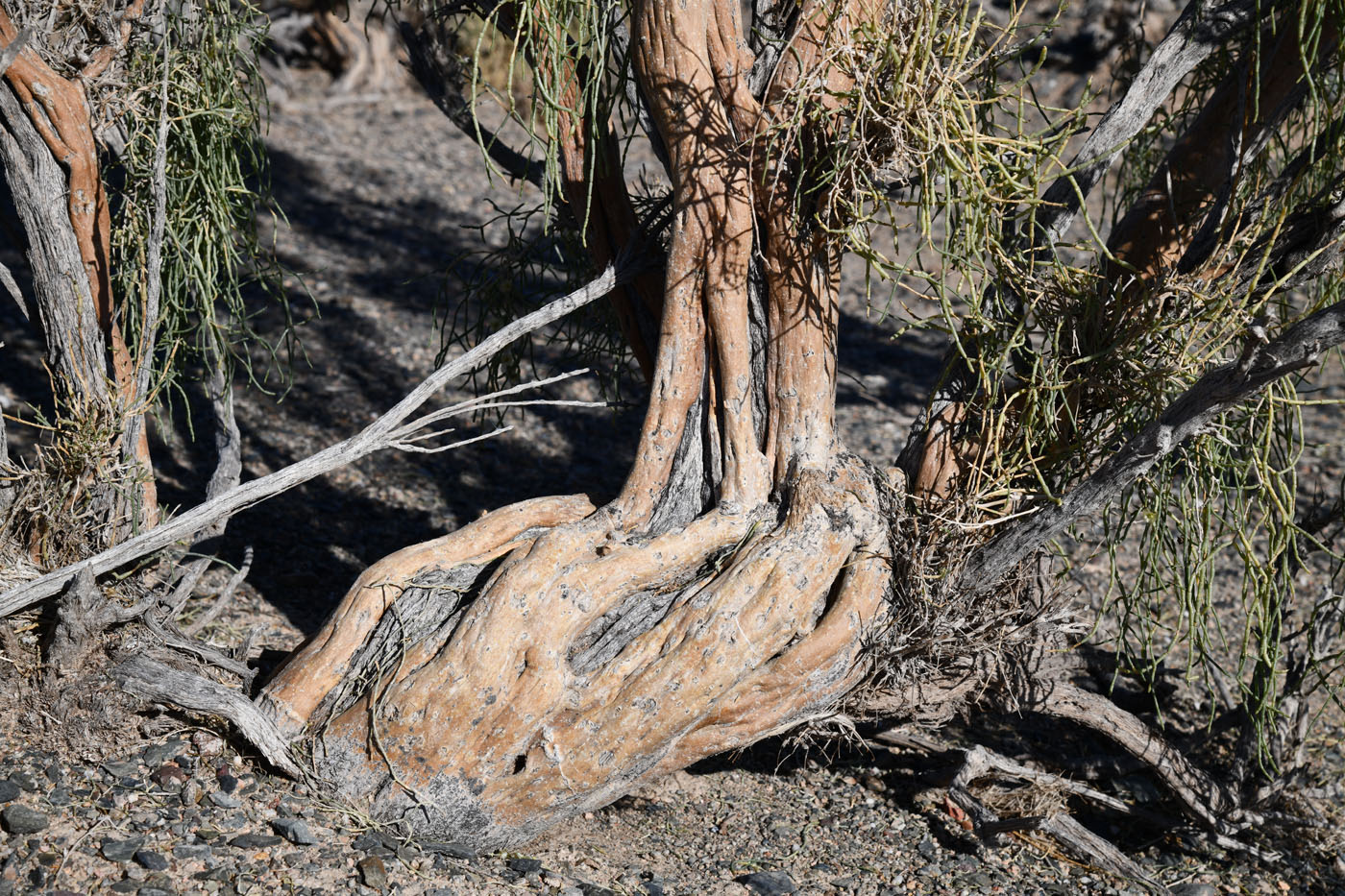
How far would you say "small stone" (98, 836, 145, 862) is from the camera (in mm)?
2432

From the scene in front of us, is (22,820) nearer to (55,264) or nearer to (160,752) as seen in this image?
(160,752)

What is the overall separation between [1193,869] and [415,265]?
20.1 feet

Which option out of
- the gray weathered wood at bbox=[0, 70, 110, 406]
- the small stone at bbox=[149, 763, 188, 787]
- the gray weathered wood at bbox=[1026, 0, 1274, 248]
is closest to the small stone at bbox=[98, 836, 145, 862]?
the small stone at bbox=[149, 763, 188, 787]

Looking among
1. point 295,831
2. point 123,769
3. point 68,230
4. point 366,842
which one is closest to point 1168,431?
point 366,842

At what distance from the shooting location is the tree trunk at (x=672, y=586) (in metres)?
2.79

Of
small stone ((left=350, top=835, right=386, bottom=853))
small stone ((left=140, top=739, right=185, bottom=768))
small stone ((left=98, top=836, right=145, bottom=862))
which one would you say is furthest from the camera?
small stone ((left=140, top=739, right=185, bottom=768))

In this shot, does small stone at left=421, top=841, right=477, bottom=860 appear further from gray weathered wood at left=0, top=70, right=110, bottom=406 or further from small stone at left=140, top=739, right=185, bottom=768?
gray weathered wood at left=0, top=70, right=110, bottom=406

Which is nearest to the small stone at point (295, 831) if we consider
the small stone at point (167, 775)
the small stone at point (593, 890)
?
the small stone at point (167, 775)

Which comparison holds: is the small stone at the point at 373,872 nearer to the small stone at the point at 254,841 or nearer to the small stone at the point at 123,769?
the small stone at the point at 254,841

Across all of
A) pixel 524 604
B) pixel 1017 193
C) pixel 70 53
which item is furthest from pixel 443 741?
pixel 70 53

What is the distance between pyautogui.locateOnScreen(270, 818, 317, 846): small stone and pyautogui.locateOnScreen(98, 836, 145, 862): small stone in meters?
0.30

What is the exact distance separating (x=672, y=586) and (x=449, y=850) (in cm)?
88

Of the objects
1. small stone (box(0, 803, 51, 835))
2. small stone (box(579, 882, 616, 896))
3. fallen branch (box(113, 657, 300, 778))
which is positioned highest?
fallen branch (box(113, 657, 300, 778))

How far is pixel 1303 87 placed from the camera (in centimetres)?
283
